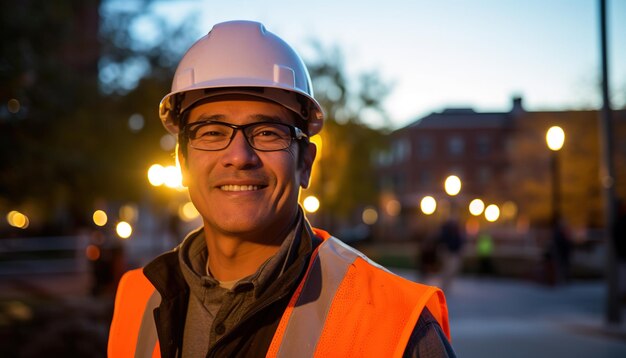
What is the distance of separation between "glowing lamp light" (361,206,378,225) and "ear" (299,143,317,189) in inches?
2724

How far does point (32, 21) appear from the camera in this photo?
14.8m

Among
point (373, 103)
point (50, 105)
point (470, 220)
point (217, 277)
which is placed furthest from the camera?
point (470, 220)

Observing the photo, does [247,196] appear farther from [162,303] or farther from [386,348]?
[386,348]

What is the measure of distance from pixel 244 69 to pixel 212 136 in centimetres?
29

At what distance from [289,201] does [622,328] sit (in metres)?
10.9

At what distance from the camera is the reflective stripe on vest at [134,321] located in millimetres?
2646

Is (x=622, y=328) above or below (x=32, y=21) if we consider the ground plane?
below

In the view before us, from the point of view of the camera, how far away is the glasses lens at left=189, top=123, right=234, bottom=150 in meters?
2.55

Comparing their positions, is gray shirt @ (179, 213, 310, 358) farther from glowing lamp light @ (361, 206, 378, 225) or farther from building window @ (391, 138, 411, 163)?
glowing lamp light @ (361, 206, 378, 225)

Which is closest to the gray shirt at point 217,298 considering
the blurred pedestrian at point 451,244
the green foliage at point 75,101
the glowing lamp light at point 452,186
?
the green foliage at point 75,101

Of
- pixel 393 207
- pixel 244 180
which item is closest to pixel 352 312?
pixel 244 180

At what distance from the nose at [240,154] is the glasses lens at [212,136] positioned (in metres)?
0.04

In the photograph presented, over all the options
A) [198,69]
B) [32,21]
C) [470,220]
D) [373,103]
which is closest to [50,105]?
[32,21]

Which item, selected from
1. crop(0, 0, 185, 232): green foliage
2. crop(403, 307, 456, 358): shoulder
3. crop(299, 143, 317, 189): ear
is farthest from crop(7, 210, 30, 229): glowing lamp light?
crop(403, 307, 456, 358): shoulder
